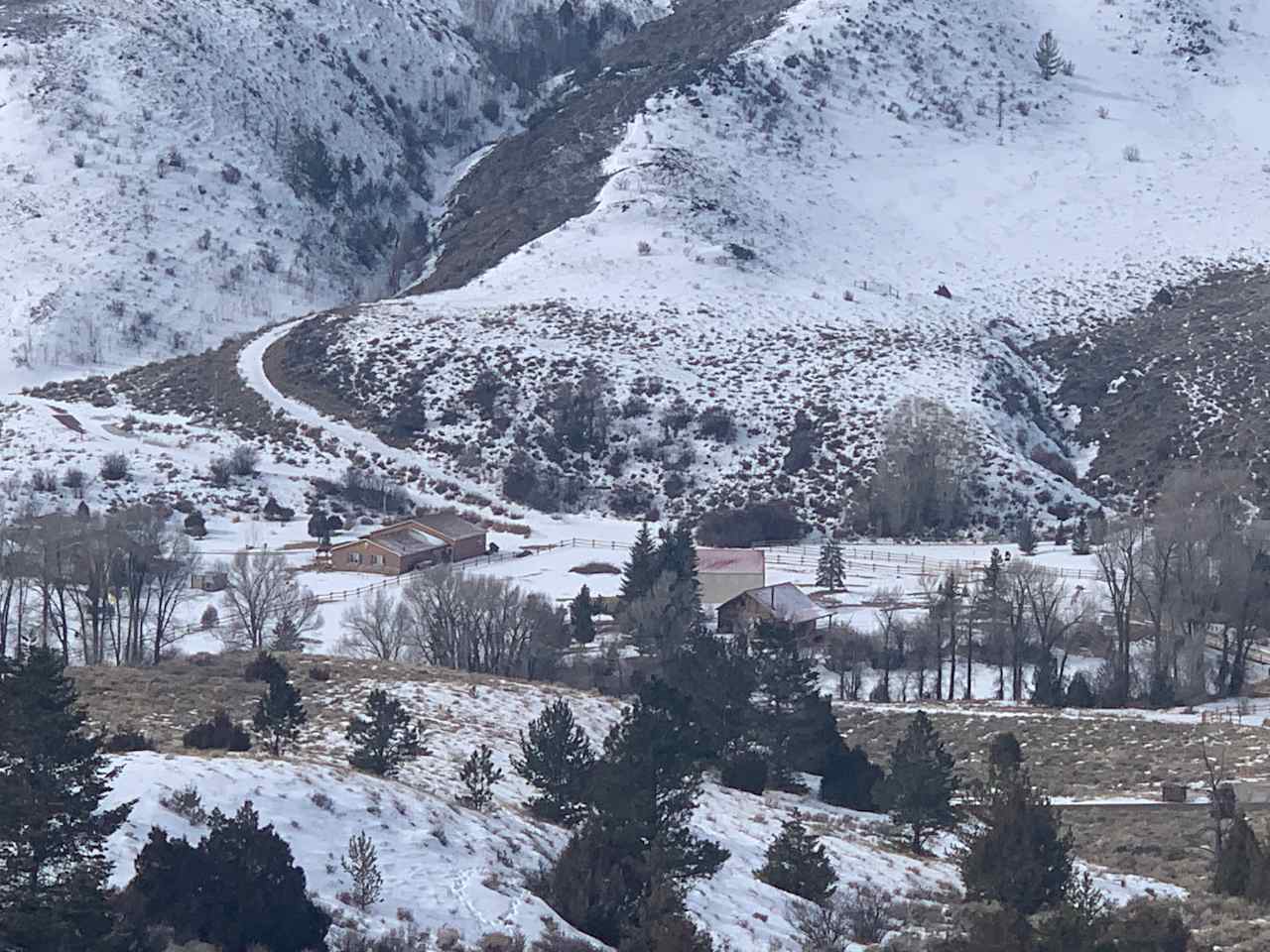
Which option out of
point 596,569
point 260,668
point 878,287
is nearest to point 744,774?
point 260,668

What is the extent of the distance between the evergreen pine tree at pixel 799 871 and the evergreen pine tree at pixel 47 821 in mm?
10454

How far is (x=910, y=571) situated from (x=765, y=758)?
1146 inches

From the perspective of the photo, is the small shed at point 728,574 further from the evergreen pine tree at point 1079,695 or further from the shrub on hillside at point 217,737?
the shrub on hillside at point 217,737

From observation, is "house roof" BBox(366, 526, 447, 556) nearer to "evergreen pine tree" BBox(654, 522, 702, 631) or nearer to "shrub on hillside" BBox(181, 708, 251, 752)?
"evergreen pine tree" BBox(654, 522, 702, 631)

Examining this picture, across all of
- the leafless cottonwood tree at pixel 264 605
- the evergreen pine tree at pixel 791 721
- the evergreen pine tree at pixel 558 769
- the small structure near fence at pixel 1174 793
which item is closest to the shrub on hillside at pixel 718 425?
the leafless cottonwood tree at pixel 264 605

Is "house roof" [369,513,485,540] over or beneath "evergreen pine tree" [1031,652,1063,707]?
A: over

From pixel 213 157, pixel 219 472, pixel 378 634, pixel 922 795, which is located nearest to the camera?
pixel 922 795

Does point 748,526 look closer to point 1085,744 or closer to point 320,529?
point 320,529

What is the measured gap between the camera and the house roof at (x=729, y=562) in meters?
59.4

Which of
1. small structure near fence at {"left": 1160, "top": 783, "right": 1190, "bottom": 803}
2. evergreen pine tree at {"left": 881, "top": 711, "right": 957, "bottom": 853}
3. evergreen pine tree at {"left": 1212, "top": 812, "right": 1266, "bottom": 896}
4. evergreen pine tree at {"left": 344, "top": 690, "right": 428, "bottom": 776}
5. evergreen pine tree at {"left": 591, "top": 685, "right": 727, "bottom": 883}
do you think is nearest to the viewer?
evergreen pine tree at {"left": 591, "top": 685, "right": 727, "bottom": 883}

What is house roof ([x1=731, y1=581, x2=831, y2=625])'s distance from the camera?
2191 inches

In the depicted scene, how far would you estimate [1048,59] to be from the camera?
124 metres

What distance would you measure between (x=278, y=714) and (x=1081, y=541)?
45.0 m

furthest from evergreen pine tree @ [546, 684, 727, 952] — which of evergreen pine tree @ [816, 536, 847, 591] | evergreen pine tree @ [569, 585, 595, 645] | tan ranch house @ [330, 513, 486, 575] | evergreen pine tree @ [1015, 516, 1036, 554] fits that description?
evergreen pine tree @ [1015, 516, 1036, 554]
